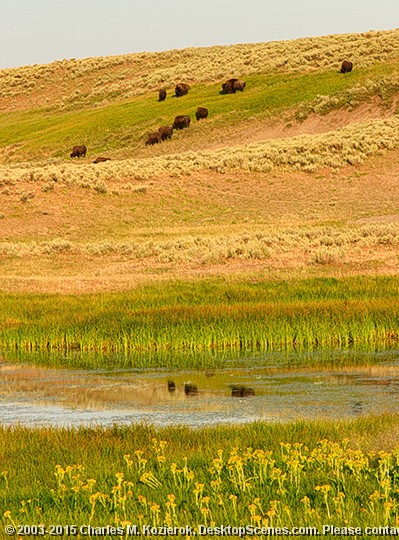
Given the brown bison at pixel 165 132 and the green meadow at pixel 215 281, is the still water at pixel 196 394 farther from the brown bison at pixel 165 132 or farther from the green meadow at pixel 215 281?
the brown bison at pixel 165 132

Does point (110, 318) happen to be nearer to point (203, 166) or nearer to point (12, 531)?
point (12, 531)

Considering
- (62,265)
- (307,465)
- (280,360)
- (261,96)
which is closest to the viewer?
(307,465)

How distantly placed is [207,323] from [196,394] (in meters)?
5.93

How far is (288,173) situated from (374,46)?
36468 millimetres

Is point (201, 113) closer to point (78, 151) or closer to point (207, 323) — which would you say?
point (78, 151)

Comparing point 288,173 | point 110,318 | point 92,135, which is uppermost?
point 92,135

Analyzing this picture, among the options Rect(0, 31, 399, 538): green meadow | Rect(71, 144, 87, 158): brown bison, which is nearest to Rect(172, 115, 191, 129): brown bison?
Rect(0, 31, 399, 538): green meadow

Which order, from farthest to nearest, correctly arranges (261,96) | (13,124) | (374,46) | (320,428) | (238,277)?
(13,124) < (374,46) < (261,96) < (238,277) < (320,428)

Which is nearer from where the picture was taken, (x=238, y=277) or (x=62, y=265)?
(x=238, y=277)

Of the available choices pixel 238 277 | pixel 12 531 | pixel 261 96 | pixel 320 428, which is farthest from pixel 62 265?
pixel 261 96

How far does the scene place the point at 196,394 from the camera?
19109 millimetres

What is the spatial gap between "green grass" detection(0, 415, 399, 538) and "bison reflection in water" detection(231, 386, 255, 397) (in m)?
4.47

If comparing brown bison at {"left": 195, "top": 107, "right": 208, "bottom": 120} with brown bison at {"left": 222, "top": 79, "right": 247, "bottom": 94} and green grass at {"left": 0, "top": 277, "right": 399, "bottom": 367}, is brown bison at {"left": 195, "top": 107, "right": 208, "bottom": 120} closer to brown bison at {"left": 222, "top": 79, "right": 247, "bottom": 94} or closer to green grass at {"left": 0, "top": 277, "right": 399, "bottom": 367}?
brown bison at {"left": 222, "top": 79, "right": 247, "bottom": 94}

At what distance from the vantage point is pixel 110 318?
25781 millimetres
